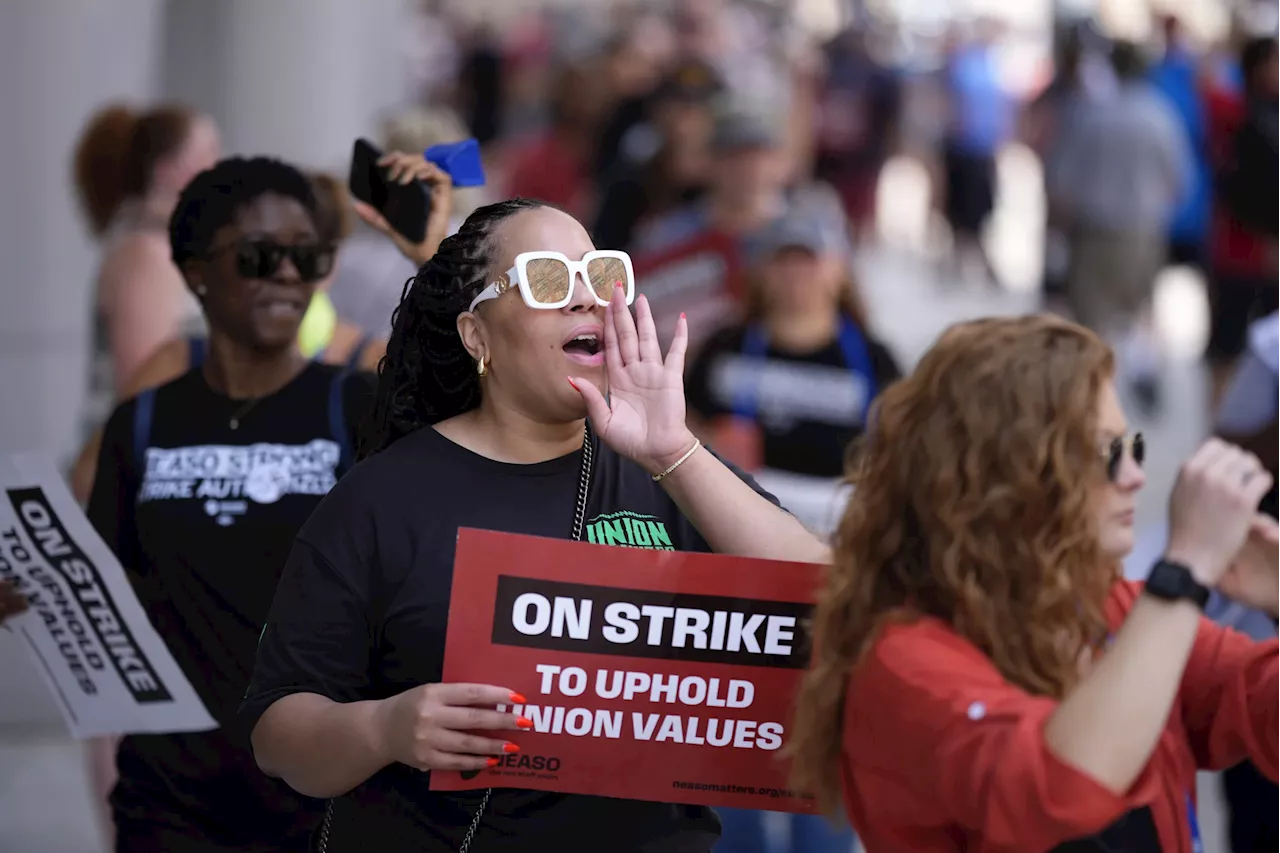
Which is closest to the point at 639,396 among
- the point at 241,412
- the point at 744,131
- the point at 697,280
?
the point at 241,412

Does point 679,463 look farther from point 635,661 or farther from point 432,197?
point 432,197

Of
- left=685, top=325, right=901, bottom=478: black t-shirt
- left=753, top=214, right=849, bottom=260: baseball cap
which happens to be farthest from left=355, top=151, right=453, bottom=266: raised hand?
left=753, top=214, right=849, bottom=260: baseball cap

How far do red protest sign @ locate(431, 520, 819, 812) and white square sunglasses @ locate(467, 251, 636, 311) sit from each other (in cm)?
41

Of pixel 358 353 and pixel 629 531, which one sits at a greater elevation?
pixel 629 531

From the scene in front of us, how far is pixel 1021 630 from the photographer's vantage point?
8.33 ft

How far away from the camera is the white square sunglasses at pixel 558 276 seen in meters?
3.12

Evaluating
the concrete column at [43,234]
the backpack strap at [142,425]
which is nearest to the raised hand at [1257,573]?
the backpack strap at [142,425]

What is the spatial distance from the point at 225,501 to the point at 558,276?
1.20 metres

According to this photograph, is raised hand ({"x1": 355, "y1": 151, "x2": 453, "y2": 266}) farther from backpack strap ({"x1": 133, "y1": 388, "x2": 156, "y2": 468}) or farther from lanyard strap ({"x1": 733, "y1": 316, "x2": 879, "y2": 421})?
lanyard strap ({"x1": 733, "y1": 316, "x2": 879, "y2": 421})

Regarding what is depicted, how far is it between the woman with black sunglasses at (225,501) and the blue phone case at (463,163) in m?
0.45

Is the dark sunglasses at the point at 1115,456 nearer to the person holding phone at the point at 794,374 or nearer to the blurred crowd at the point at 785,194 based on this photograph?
the blurred crowd at the point at 785,194

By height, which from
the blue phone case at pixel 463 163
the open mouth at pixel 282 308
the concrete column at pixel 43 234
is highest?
the blue phone case at pixel 463 163

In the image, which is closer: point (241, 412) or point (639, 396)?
point (639, 396)

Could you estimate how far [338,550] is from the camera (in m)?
2.99
